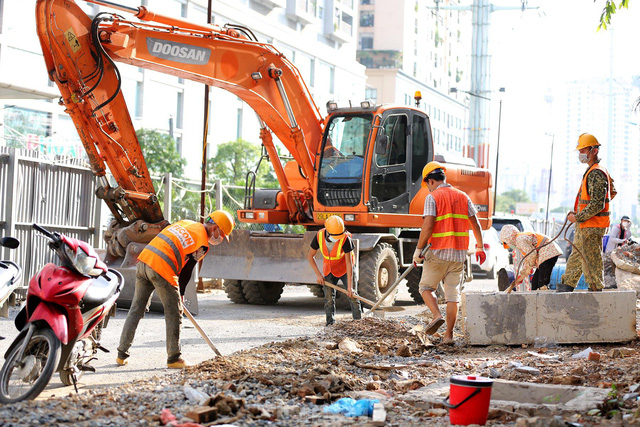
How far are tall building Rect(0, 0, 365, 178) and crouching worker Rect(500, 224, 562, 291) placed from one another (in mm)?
10728

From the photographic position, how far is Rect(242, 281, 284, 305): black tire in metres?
13.8

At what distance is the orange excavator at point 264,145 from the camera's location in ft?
36.8

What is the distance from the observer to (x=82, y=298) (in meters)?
6.09

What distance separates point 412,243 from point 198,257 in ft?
25.3

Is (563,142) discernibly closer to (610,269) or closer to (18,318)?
(610,269)

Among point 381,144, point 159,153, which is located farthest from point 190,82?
point 381,144

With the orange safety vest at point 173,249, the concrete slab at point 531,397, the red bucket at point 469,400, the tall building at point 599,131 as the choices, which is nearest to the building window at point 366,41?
the tall building at point 599,131

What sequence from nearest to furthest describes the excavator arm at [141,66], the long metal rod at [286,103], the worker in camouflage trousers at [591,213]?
the worker in camouflage trousers at [591,213], the excavator arm at [141,66], the long metal rod at [286,103]

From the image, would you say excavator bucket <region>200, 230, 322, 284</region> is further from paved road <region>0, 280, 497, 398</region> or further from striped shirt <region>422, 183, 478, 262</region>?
striped shirt <region>422, 183, 478, 262</region>

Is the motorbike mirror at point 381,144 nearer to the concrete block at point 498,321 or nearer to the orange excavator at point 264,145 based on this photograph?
the orange excavator at point 264,145

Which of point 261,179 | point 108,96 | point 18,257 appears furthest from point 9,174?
point 261,179

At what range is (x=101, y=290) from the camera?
6.34 m

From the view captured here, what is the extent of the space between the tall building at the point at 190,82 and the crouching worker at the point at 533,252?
35.2 ft

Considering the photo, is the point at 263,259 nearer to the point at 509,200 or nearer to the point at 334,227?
the point at 334,227
